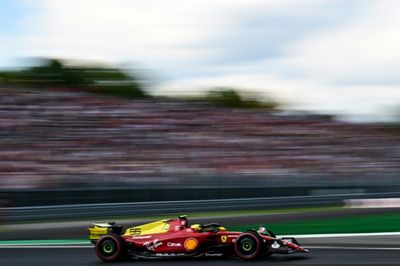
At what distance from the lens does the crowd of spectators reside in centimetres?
2258

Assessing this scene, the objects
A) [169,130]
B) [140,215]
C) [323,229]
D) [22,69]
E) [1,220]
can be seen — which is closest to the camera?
[323,229]

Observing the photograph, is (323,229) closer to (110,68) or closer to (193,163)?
(193,163)

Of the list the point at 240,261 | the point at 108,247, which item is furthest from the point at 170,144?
the point at 240,261

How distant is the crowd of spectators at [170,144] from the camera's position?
74.1 feet

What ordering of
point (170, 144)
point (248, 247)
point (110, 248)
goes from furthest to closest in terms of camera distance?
point (170, 144), point (110, 248), point (248, 247)

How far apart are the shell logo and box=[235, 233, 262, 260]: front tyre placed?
23.6 inches

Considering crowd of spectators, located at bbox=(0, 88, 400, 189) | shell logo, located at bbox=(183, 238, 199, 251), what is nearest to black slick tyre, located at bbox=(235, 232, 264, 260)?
shell logo, located at bbox=(183, 238, 199, 251)

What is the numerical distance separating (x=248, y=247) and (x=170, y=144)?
18.5 m

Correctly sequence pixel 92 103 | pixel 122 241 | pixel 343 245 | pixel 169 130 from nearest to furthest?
pixel 122 241
pixel 343 245
pixel 169 130
pixel 92 103

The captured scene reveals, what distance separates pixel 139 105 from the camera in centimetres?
3403

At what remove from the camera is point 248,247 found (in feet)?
33.0

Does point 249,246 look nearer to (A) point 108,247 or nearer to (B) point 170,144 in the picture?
(A) point 108,247

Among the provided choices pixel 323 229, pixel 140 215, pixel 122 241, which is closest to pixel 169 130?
pixel 140 215

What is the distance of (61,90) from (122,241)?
24.8m
